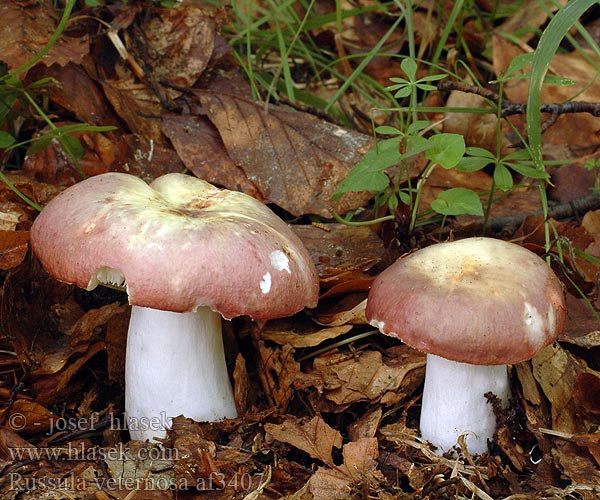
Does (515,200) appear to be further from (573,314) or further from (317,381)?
(317,381)

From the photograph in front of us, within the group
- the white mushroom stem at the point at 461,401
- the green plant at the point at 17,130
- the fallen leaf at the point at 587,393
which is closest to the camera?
the white mushroom stem at the point at 461,401

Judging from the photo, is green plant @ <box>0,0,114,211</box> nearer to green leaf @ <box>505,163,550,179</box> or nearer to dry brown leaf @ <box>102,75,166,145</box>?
dry brown leaf @ <box>102,75,166,145</box>

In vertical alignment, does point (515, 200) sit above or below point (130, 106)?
below

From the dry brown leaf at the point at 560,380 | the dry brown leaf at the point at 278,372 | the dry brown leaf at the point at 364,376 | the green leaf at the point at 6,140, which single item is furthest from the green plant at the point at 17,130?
the dry brown leaf at the point at 560,380

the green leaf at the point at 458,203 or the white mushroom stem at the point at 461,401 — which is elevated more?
the green leaf at the point at 458,203

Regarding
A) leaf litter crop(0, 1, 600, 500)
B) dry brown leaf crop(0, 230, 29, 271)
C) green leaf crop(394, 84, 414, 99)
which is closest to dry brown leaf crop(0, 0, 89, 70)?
leaf litter crop(0, 1, 600, 500)

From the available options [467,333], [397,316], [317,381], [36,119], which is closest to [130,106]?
[36,119]

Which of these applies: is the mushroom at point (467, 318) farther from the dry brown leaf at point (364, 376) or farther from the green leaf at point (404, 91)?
the green leaf at point (404, 91)
